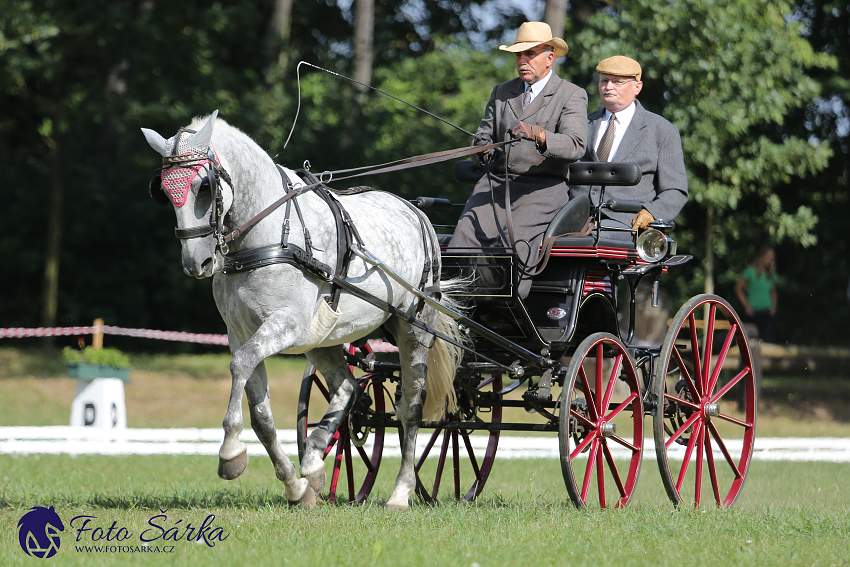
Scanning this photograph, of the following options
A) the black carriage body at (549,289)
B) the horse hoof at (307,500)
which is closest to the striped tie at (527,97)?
the black carriage body at (549,289)

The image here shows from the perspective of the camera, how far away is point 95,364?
1040cm

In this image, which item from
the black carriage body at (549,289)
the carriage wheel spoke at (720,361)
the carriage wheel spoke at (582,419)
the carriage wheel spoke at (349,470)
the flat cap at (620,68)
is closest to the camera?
the carriage wheel spoke at (582,419)

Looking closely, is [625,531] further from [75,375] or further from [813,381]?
[813,381]

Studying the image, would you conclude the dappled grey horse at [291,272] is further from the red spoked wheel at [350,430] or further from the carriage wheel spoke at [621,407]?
the carriage wheel spoke at [621,407]

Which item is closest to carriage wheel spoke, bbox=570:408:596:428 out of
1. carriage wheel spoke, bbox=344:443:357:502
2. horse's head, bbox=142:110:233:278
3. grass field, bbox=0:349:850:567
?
grass field, bbox=0:349:850:567

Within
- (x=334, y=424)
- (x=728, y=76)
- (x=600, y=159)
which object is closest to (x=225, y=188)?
(x=334, y=424)

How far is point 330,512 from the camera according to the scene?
17.8ft

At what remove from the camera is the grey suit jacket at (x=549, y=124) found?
597cm

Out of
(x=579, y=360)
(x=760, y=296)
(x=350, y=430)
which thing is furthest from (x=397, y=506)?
(x=760, y=296)

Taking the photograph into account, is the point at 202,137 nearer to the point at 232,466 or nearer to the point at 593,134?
the point at 232,466

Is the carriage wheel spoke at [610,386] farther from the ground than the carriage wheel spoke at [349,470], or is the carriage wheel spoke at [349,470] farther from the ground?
the carriage wheel spoke at [610,386]

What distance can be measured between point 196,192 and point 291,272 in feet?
2.04

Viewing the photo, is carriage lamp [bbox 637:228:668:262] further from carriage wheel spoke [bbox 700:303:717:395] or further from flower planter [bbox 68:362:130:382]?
flower planter [bbox 68:362:130:382]

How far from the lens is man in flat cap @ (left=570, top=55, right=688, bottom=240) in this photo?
655cm
